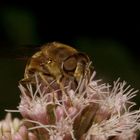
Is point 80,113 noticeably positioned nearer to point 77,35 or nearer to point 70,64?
point 70,64

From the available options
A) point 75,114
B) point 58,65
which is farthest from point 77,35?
point 75,114

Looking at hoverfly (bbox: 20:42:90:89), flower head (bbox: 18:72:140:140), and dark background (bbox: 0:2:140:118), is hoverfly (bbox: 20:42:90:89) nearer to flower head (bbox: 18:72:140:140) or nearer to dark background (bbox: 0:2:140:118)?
flower head (bbox: 18:72:140:140)

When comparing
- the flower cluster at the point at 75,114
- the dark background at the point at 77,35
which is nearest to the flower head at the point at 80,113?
the flower cluster at the point at 75,114

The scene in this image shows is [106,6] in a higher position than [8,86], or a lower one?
higher

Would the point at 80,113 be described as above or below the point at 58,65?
below

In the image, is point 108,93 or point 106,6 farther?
point 106,6

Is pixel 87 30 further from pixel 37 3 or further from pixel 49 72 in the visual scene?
pixel 49 72

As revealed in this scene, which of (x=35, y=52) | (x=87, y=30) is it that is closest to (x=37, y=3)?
(x=87, y=30)
